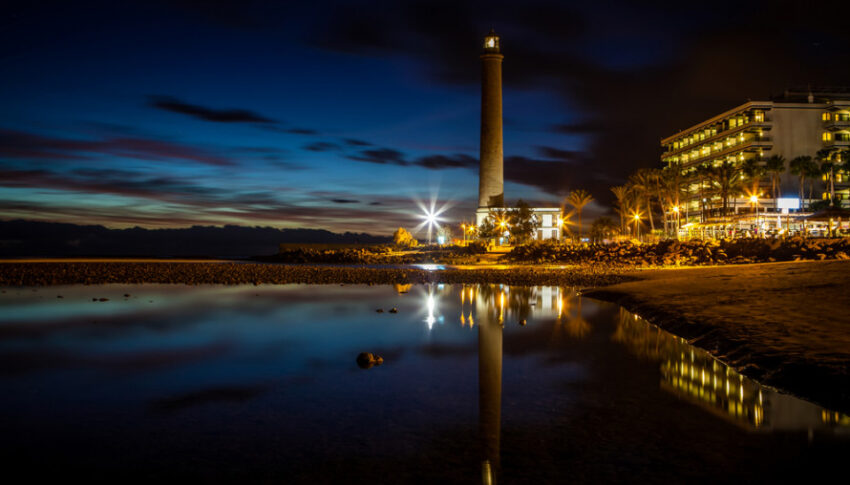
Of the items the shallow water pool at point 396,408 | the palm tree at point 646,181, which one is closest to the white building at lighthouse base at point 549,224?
the palm tree at point 646,181

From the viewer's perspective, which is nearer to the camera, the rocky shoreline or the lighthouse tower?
the rocky shoreline

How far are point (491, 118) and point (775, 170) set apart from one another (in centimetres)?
5440

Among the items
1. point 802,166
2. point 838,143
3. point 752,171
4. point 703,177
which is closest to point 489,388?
point 752,171

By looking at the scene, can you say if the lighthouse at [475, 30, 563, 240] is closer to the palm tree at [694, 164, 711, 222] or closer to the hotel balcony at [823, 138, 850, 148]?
the palm tree at [694, 164, 711, 222]

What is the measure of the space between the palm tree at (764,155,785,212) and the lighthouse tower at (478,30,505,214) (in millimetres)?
49895

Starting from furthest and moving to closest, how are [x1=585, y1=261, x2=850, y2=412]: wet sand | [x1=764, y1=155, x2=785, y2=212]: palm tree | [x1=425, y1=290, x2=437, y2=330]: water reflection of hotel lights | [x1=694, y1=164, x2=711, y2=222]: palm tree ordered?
[x1=764, y1=155, x2=785, y2=212]: palm tree < [x1=694, y1=164, x2=711, y2=222]: palm tree < [x1=425, y1=290, x2=437, y2=330]: water reflection of hotel lights < [x1=585, y1=261, x2=850, y2=412]: wet sand

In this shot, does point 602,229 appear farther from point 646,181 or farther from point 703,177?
point 703,177

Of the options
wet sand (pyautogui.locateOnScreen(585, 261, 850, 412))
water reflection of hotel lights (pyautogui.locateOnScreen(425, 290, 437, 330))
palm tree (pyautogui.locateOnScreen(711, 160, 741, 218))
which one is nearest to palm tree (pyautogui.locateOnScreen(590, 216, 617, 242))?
palm tree (pyautogui.locateOnScreen(711, 160, 741, 218))

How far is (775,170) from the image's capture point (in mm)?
98812

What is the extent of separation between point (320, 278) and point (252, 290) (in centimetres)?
796

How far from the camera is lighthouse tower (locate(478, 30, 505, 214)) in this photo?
84062 millimetres

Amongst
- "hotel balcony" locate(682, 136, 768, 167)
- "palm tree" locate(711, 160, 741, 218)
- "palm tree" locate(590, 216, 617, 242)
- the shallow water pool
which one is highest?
"hotel balcony" locate(682, 136, 768, 167)

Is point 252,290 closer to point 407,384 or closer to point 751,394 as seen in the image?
point 407,384

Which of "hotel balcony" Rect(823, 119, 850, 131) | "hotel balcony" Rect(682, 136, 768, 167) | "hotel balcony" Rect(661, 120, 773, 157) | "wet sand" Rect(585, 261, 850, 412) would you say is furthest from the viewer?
"hotel balcony" Rect(661, 120, 773, 157)
